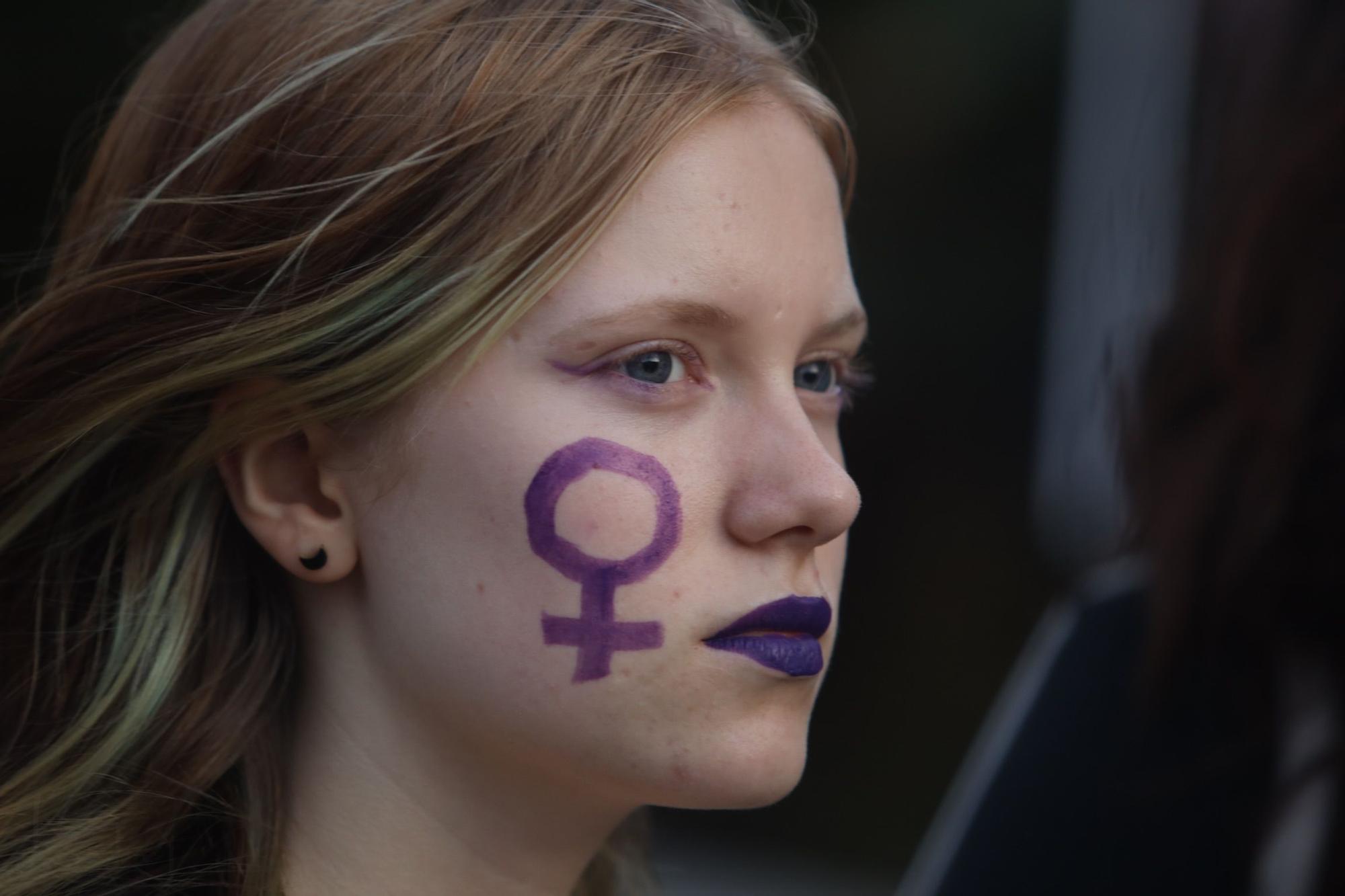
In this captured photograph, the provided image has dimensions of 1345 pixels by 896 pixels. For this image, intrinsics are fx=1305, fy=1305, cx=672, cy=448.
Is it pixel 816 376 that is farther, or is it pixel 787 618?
pixel 816 376

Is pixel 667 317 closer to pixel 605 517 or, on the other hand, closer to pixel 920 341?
pixel 605 517

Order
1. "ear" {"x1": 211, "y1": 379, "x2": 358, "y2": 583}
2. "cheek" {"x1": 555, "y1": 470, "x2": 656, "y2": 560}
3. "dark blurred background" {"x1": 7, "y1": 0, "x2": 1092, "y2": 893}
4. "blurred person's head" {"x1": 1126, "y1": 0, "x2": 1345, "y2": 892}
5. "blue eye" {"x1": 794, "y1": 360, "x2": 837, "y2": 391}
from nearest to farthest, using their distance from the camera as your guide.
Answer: "cheek" {"x1": 555, "y1": 470, "x2": 656, "y2": 560} → "ear" {"x1": 211, "y1": 379, "x2": 358, "y2": 583} → "blue eye" {"x1": 794, "y1": 360, "x2": 837, "y2": 391} → "blurred person's head" {"x1": 1126, "y1": 0, "x2": 1345, "y2": 892} → "dark blurred background" {"x1": 7, "y1": 0, "x2": 1092, "y2": 893}

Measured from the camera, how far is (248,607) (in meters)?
1.82

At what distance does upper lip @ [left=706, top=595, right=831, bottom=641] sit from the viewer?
1580 millimetres

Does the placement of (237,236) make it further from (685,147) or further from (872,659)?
(872,659)

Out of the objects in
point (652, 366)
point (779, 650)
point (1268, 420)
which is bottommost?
point (779, 650)

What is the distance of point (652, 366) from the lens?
163cm

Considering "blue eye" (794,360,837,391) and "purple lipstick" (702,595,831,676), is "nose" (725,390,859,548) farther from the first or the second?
"blue eye" (794,360,837,391)

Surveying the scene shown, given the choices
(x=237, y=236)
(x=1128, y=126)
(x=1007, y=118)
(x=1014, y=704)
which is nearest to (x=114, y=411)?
(x=237, y=236)

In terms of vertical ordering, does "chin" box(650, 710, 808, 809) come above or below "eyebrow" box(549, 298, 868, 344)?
below

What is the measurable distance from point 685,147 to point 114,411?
812 millimetres

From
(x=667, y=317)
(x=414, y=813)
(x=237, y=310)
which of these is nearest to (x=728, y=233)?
(x=667, y=317)

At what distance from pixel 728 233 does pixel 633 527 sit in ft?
1.27

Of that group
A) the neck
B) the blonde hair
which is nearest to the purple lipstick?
the neck
